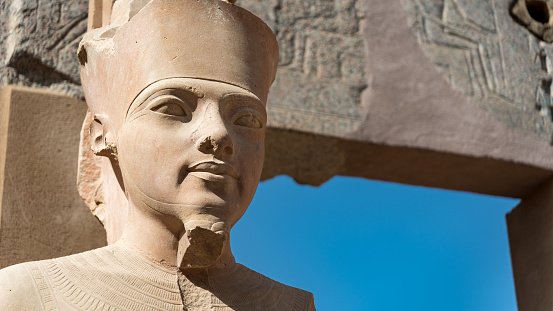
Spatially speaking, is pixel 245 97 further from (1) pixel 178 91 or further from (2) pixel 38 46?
(2) pixel 38 46

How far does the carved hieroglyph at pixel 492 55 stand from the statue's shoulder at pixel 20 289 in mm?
3258

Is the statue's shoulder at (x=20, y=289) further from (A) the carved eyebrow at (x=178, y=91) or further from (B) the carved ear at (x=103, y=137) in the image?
(A) the carved eyebrow at (x=178, y=91)

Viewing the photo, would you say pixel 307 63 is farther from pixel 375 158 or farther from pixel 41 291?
pixel 41 291

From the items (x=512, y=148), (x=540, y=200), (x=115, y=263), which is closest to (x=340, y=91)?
(x=512, y=148)

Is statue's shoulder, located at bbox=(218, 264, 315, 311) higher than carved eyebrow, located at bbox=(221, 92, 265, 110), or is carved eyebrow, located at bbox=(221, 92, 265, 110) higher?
carved eyebrow, located at bbox=(221, 92, 265, 110)

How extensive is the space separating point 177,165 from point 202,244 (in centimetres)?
24

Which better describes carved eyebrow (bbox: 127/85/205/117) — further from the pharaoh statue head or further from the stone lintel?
the stone lintel

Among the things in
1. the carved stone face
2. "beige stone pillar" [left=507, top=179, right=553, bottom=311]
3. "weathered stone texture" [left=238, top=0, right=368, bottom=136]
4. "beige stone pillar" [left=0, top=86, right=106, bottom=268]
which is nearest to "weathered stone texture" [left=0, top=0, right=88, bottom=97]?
"beige stone pillar" [left=0, top=86, right=106, bottom=268]

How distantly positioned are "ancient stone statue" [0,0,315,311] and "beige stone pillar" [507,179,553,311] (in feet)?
8.94

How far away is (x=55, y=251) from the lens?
4.37 meters

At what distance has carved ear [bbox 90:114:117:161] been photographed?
10.2ft

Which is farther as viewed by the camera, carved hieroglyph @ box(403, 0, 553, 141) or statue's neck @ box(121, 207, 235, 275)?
carved hieroglyph @ box(403, 0, 553, 141)

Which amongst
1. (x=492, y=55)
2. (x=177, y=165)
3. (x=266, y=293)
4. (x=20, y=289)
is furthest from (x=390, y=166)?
(x=20, y=289)

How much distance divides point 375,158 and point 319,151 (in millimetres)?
350
